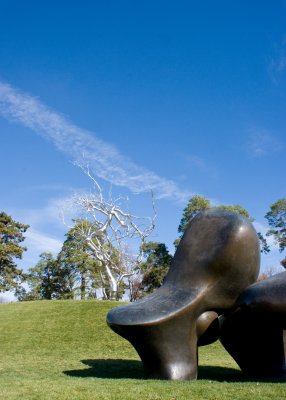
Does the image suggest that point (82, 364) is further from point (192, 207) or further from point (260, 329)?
point (192, 207)

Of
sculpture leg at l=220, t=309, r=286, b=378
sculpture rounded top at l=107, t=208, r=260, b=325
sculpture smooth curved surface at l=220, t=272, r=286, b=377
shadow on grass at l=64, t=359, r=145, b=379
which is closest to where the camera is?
sculpture smooth curved surface at l=220, t=272, r=286, b=377

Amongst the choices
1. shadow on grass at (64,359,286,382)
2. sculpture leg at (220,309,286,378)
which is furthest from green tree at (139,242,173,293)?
sculpture leg at (220,309,286,378)

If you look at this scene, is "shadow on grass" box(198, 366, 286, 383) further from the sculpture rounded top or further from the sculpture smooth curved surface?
the sculpture rounded top

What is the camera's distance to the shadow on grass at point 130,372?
8.84 meters

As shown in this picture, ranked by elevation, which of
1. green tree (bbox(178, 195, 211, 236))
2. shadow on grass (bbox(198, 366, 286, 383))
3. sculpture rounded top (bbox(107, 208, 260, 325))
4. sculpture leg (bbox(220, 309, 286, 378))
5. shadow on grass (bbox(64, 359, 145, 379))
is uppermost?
green tree (bbox(178, 195, 211, 236))

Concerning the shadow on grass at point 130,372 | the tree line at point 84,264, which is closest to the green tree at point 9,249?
the tree line at point 84,264

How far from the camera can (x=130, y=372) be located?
10203 mm

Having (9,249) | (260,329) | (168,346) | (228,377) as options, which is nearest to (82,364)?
(228,377)

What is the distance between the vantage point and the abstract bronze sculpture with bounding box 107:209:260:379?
26.2 ft

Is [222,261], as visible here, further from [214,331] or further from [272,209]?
[272,209]

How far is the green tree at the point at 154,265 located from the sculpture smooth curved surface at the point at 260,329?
1217 inches

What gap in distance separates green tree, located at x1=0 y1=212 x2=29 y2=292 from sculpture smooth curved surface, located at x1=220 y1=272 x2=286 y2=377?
95.8ft

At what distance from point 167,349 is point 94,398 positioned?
1781mm

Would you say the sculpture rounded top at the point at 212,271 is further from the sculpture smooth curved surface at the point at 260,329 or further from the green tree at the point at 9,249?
the green tree at the point at 9,249
